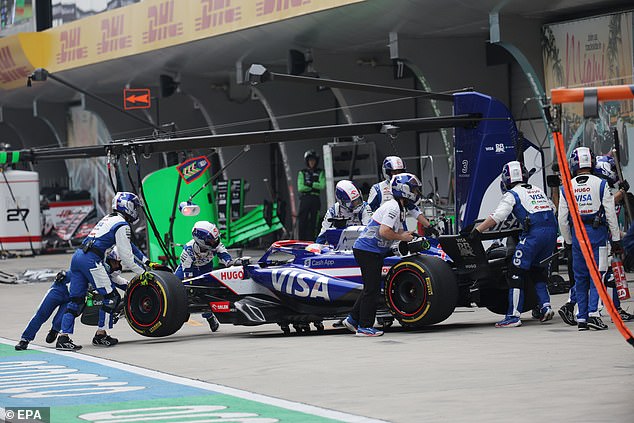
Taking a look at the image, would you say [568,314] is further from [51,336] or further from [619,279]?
[51,336]

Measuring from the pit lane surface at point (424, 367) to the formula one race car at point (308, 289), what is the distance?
0.28 meters

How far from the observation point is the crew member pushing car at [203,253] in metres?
15.8

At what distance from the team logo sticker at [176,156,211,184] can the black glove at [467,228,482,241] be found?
33.2 ft

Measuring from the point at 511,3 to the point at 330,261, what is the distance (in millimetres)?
7894

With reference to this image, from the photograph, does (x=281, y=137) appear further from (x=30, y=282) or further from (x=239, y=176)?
(x=239, y=176)

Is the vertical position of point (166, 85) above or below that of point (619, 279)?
above

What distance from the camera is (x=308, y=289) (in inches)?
571

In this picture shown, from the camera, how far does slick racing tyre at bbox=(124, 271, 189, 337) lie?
14.4m

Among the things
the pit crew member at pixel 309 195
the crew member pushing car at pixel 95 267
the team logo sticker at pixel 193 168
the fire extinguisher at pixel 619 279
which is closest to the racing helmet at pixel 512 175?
the fire extinguisher at pixel 619 279

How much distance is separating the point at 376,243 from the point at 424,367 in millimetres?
3048

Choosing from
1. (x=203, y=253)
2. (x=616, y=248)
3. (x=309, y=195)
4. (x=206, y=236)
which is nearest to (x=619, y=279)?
(x=616, y=248)

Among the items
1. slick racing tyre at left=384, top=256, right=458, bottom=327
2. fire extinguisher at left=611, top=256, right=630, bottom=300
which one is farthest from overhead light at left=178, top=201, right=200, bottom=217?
fire extinguisher at left=611, top=256, right=630, bottom=300

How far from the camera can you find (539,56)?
22.3 metres

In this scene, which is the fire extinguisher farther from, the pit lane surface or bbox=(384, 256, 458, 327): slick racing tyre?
bbox=(384, 256, 458, 327): slick racing tyre
